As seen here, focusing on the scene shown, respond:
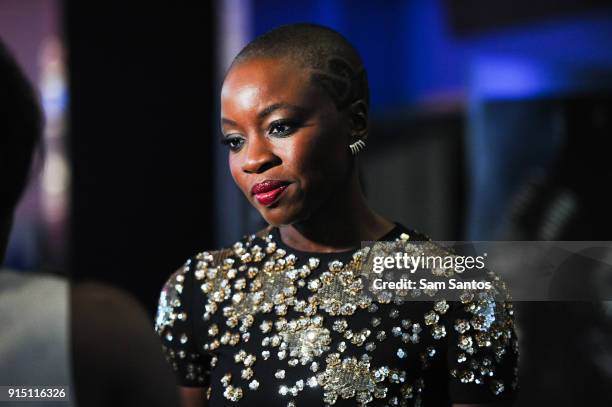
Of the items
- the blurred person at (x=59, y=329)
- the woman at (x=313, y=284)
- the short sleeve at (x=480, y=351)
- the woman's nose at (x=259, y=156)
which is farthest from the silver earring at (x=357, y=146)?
the blurred person at (x=59, y=329)

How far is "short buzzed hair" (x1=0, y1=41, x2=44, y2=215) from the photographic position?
28.4 inches

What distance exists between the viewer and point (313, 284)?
1.06m

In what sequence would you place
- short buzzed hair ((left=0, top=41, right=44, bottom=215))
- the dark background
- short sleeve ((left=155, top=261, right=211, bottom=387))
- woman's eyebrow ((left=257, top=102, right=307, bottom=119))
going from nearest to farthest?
short buzzed hair ((left=0, top=41, right=44, bottom=215)) < woman's eyebrow ((left=257, top=102, right=307, bottom=119)) < short sleeve ((left=155, top=261, right=211, bottom=387)) < the dark background

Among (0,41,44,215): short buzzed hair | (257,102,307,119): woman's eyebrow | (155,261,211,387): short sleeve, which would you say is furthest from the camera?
(155,261,211,387): short sleeve

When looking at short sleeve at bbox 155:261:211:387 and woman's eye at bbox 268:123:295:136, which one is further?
short sleeve at bbox 155:261:211:387

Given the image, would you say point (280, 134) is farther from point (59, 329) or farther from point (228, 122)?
point (59, 329)

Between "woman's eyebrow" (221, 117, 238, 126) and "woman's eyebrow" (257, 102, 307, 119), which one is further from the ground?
"woman's eyebrow" (257, 102, 307, 119)

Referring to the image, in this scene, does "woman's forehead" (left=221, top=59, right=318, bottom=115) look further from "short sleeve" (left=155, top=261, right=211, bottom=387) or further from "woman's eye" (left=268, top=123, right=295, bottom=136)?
"short sleeve" (left=155, top=261, right=211, bottom=387)

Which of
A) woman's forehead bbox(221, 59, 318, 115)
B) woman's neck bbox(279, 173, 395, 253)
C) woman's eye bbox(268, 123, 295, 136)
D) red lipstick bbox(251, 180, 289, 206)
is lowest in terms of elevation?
woman's neck bbox(279, 173, 395, 253)

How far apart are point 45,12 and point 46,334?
215 centimetres

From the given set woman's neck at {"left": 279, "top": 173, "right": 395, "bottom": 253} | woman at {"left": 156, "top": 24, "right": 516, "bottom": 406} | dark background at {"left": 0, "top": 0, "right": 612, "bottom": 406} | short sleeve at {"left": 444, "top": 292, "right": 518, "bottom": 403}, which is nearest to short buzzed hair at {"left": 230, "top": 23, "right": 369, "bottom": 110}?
woman at {"left": 156, "top": 24, "right": 516, "bottom": 406}

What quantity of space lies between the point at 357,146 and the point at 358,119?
0.03 meters

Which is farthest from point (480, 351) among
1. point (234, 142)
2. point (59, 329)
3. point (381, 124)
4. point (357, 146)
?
point (381, 124)

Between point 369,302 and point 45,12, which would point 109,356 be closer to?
point 369,302
